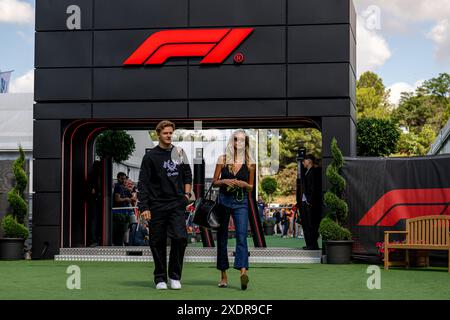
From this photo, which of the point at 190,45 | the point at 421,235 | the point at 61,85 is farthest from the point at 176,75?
the point at 421,235

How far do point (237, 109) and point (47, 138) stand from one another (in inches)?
148

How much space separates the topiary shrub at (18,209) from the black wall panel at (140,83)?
2.06 meters

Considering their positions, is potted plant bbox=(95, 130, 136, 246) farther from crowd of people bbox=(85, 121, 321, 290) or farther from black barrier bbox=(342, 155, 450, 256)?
crowd of people bbox=(85, 121, 321, 290)

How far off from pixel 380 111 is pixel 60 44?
46786 millimetres

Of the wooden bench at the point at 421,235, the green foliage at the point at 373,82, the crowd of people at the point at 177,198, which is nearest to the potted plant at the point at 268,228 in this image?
the wooden bench at the point at 421,235

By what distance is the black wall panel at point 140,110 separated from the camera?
15.8 metres

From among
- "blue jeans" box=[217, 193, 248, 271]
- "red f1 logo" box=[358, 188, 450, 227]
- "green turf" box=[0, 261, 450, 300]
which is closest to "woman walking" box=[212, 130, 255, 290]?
"blue jeans" box=[217, 193, 248, 271]

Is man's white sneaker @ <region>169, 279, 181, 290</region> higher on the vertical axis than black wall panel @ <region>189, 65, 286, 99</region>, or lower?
lower

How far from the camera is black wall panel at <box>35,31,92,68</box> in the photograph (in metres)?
16.0

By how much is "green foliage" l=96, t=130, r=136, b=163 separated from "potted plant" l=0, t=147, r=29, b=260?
375 centimetres

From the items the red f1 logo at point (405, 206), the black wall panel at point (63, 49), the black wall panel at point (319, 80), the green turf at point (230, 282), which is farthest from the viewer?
the black wall panel at point (63, 49)

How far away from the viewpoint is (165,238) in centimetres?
968

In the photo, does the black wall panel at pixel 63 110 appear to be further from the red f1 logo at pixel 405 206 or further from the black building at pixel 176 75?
the red f1 logo at pixel 405 206

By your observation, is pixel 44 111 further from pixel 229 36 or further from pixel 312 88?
pixel 312 88
